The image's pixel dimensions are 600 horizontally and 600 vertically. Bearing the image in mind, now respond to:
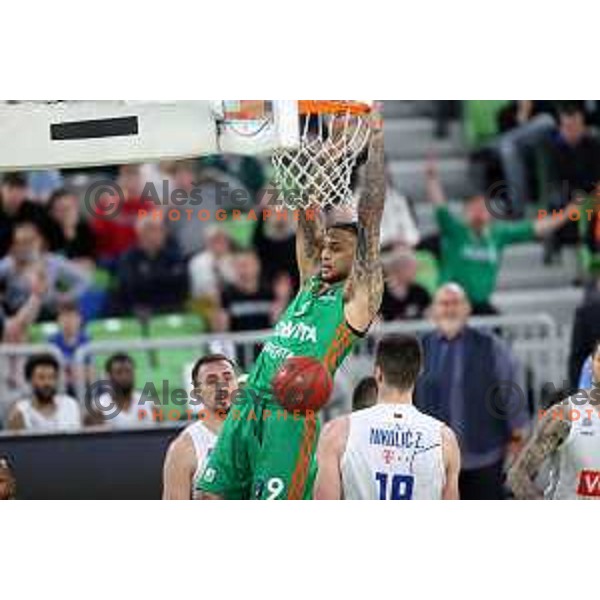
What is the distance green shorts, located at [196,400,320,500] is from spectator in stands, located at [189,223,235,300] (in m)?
1.74

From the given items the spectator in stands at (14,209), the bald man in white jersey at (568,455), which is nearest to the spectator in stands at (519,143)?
the bald man in white jersey at (568,455)

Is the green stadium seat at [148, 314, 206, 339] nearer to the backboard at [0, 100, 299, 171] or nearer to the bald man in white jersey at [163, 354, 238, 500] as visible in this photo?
the bald man in white jersey at [163, 354, 238, 500]

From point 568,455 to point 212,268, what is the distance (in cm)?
237

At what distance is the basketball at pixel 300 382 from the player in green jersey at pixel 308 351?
26 millimetres

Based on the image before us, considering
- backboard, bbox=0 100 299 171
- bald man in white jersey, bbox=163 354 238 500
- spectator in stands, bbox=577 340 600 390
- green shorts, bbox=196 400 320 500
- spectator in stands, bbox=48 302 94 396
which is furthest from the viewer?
spectator in stands, bbox=48 302 94 396

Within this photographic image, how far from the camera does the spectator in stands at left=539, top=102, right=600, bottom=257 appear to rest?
425 inches

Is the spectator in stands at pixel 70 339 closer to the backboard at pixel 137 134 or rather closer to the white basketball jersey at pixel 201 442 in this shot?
the white basketball jersey at pixel 201 442

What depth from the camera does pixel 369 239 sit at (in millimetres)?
9164

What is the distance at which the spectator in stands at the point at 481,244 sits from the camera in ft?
36.4

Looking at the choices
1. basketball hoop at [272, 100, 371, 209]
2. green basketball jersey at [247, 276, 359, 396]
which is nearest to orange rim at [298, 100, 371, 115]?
basketball hoop at [272, 100, 371, 209]

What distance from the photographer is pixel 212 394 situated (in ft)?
31.1

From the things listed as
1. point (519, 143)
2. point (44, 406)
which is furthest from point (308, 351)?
point (519, 143)

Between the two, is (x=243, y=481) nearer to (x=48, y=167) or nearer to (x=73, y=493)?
(x=73, y=493)

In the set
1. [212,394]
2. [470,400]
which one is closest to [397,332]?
[470,400]
